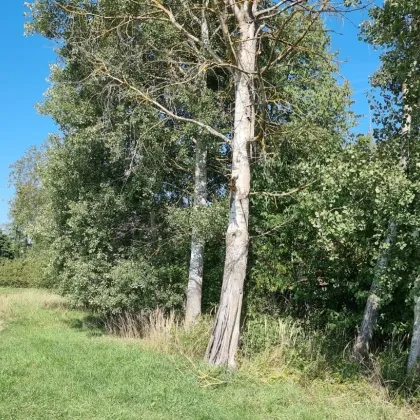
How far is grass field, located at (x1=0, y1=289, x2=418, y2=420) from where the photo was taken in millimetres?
5469

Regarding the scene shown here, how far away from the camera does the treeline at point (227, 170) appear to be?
7.09 m

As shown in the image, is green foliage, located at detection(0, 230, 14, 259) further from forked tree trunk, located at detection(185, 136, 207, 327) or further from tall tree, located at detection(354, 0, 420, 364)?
tall tree, located at detection(354, 0, 420, 364)

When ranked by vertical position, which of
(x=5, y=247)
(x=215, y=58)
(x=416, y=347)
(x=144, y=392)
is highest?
(x=215, y=58)

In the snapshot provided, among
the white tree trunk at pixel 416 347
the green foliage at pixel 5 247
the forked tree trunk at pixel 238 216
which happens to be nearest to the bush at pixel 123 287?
the forked tree trunk at pixel 238 216

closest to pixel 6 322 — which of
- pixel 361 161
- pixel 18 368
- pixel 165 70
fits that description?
pixel 18 368

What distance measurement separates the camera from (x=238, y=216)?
27.2 ft

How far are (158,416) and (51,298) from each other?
55.4 feet

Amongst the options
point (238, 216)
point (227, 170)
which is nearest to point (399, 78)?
point (238, 216)

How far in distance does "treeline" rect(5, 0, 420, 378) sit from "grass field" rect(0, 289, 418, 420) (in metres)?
1.12

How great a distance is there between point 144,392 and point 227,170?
6.67 meters

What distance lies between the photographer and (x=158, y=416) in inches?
209

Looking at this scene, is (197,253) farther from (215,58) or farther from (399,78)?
(399,78)

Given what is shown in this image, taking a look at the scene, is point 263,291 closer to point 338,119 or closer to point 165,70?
point 338,119

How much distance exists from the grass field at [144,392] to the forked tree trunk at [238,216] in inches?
28.6
